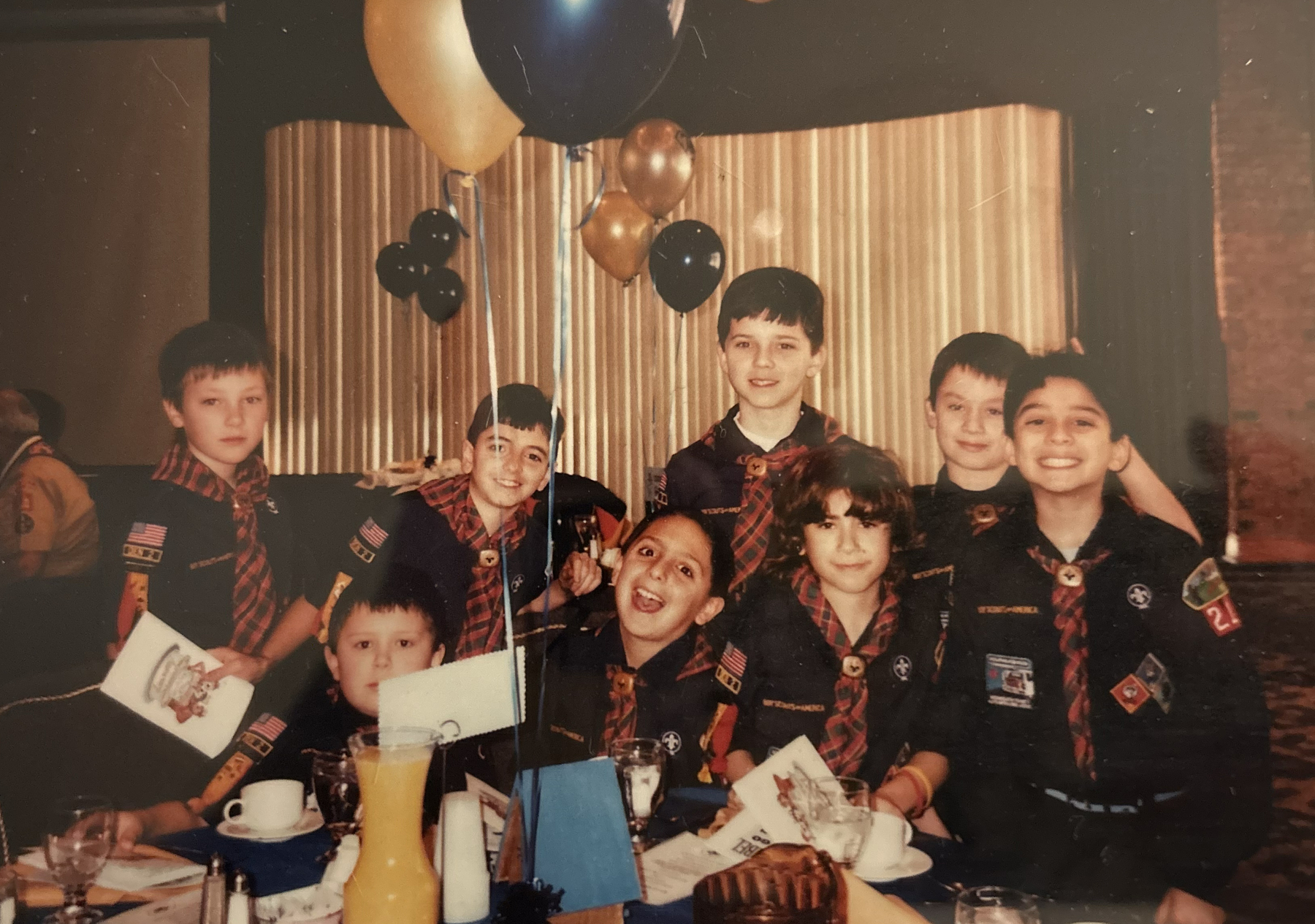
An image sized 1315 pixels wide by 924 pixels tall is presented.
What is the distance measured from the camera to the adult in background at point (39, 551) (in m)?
1.72

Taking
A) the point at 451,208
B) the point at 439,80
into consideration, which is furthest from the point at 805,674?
the point at 439,80

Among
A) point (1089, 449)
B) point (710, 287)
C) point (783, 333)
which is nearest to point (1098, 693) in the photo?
point (1089, 449)

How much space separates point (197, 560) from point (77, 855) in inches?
24.8

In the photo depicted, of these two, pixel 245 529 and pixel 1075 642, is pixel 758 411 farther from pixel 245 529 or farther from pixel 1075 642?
pixel 245 529

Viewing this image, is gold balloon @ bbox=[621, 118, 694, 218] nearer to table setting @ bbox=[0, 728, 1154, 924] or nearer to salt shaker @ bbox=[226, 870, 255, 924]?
table setting @ bbox=[0, 728, 1154, 924]

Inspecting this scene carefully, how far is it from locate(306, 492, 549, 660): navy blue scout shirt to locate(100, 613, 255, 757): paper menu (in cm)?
21

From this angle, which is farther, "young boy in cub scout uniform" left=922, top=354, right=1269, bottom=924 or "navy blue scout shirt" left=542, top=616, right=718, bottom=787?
"navy blue scout shirt" left=542, top=616, right=718, bottom=787

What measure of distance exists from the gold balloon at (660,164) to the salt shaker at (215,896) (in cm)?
111

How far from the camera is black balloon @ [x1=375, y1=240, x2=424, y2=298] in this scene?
1.72 metres

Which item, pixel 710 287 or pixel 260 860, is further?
pixel 710 287

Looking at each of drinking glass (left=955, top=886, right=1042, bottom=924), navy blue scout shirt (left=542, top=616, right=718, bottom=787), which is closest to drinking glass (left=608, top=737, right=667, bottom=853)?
navy blue scout shirt (left=542, top=616, right=718, bottom=787)

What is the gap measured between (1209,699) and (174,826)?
157cm

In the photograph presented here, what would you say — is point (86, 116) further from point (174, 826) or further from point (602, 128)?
point (174, 826)

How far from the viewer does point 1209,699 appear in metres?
1.50
